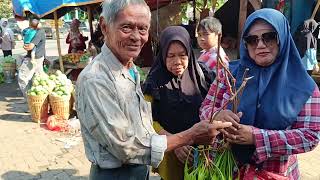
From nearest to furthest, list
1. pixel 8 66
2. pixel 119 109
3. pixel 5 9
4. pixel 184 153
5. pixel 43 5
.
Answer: pixel 119 109, pixel 184 153, pixel 43 5, pixel 8 66, pixel 5 9

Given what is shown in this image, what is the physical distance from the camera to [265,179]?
1.76 meters

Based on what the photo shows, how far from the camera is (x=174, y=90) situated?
7.95ft

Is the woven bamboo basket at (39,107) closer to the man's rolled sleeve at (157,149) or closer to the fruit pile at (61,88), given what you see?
the fruit pile at (61,88)

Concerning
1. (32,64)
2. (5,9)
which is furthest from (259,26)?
(5,9)

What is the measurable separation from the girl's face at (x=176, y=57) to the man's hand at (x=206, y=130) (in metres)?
0.82

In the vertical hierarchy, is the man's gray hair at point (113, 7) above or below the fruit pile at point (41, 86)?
above

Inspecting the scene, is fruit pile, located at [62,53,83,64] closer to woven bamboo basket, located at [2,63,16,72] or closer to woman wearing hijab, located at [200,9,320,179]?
woven bamboo basket, located at [2,63,16,72]

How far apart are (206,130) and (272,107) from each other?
0.35 meters

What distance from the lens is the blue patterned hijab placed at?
1.64m

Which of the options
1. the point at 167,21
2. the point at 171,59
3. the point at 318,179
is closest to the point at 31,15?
the point at 167,21

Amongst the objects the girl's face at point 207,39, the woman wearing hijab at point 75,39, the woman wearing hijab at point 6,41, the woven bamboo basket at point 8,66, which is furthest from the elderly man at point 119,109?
the woman wearing hijab at point 6,41

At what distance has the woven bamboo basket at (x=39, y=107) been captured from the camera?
5.84m

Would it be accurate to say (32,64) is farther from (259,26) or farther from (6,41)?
(259,26)

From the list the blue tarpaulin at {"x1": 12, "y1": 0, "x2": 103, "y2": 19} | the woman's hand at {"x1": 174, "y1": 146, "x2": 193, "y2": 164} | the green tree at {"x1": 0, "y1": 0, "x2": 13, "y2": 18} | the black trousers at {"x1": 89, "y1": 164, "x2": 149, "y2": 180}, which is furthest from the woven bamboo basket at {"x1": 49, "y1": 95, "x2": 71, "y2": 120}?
the green tree at {"x1": 0, "y1": 0, "x2": 13, "y2": 18}
